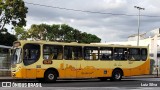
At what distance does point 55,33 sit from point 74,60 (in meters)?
66.1

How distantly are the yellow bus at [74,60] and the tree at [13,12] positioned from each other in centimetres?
1858

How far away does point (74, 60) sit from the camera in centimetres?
2730

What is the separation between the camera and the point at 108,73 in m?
29.4

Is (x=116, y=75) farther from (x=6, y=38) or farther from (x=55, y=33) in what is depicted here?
(x=55, y=33)

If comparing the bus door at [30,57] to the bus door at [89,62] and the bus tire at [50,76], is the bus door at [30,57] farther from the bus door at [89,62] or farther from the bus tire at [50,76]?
the bus door at [89,62]

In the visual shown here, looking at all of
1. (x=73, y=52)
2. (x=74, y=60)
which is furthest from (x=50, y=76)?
(x=73, y=52)

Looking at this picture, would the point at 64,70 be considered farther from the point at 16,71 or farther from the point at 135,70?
the point at 135,70

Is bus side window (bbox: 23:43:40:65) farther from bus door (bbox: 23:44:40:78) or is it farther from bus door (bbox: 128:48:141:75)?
bus door (bbox: 128:48:141:75)

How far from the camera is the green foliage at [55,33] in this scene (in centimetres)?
8925

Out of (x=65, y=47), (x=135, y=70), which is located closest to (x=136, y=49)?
(x=135, y=70)

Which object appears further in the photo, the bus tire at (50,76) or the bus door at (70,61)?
the bus door at (70,61)

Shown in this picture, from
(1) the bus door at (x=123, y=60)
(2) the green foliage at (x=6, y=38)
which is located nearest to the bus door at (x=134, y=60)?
(1) the bus door at (x=123, y=60)

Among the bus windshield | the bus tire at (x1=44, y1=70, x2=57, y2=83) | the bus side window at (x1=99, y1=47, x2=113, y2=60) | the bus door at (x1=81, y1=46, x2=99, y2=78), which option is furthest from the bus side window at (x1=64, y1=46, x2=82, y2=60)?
the bus windshield

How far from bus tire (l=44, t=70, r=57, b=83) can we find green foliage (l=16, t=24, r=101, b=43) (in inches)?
2475
